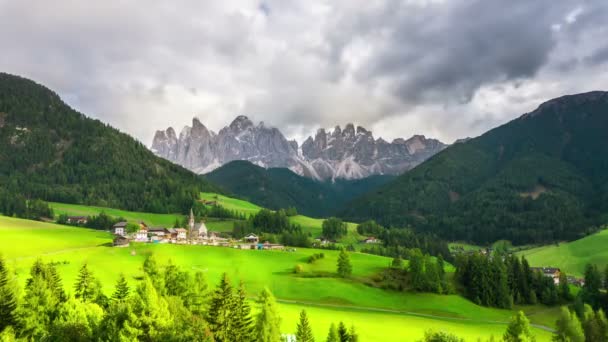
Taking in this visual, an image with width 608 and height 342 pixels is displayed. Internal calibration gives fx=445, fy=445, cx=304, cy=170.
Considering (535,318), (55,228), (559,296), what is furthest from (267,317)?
(55,228)

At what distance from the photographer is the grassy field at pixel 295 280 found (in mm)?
86562

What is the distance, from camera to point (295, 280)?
11712 cm

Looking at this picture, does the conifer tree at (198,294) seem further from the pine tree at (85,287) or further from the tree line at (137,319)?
the pine tree at (85,287)

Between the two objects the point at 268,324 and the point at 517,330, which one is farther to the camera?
the point at 517,330

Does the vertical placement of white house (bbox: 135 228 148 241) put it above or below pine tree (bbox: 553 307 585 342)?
above

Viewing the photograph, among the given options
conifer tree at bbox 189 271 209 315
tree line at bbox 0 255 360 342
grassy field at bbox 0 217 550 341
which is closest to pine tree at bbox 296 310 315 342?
tree line at bbox 0 255 360 342

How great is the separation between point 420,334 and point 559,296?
82703 mm

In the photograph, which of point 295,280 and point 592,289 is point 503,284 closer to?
point 592,289

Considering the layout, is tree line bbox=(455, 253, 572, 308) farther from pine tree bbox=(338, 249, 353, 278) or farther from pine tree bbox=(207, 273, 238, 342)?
pine tree bbox=(207, 273, 238, 342)

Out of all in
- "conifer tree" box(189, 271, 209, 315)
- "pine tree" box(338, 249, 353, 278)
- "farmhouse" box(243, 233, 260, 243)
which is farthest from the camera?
"farmhouse" box(243, 233, 260, 243)

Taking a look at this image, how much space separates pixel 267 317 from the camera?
47969 mm

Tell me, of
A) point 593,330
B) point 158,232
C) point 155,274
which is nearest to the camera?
point 155,274

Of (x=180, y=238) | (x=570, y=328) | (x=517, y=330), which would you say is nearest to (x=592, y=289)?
(x=570, y=328)

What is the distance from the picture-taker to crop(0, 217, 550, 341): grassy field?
8656cm
